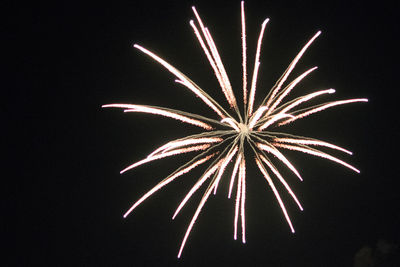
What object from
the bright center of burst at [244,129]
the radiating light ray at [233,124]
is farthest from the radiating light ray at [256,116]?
the radiating light ray at [233,124]

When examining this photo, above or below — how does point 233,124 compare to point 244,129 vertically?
below

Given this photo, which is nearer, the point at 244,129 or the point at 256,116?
the point at 256,116

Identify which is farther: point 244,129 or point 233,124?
point 244,129

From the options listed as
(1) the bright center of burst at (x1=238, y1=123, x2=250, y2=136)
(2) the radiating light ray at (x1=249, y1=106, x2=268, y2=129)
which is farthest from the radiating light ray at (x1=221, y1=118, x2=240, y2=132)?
(2) the radiating light ray at (x1=249, y1=106, x2=268, y2=129)

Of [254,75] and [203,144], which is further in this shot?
[203,144]

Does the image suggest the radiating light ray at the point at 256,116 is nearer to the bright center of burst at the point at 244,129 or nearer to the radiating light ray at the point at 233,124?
the bright center of burst at the point at 244,129

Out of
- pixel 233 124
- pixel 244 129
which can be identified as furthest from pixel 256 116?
pixel 244 129

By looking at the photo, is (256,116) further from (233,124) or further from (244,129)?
(244,129)

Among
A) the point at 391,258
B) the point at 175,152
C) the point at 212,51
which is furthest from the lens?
the point at 391,258

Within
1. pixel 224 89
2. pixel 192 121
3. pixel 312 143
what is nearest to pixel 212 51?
pixel 224 89

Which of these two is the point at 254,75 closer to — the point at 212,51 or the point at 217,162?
the point at 212,51

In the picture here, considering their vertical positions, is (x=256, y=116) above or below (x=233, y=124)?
above
